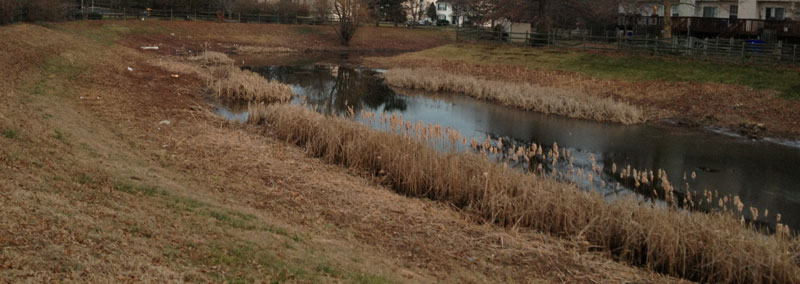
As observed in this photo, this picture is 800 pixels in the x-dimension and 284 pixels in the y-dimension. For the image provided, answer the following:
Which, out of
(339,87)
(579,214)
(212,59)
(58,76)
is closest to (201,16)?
(212,59)

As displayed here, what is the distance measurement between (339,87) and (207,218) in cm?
2688

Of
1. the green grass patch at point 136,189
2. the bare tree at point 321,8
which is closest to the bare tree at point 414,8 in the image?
the bare tree at point 321,8

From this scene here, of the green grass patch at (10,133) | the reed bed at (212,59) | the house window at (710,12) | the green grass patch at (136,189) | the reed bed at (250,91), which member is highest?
the house window at (710,12)

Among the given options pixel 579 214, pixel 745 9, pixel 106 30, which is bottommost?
pixel 579 214

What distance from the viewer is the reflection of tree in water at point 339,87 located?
96.1ft

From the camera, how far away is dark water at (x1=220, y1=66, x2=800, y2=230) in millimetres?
15453

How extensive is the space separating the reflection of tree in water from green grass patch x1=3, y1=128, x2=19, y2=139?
1432 cm

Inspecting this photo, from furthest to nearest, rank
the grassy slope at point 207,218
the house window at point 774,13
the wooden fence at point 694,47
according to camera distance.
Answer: the house window at point 774,13
the wooden fence at point 694,47
the grassy slope at point 207,218

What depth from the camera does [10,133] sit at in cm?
1189

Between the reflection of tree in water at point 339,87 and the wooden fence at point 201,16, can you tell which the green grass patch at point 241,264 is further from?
the wooden fence at point 201,16

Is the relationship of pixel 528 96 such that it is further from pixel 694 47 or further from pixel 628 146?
pixel 694 47

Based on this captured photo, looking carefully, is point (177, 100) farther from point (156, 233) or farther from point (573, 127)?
point (156, 233)

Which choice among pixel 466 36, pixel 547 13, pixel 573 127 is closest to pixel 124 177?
pixel 573 127

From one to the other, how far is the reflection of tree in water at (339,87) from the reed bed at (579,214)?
11038 millimetres
